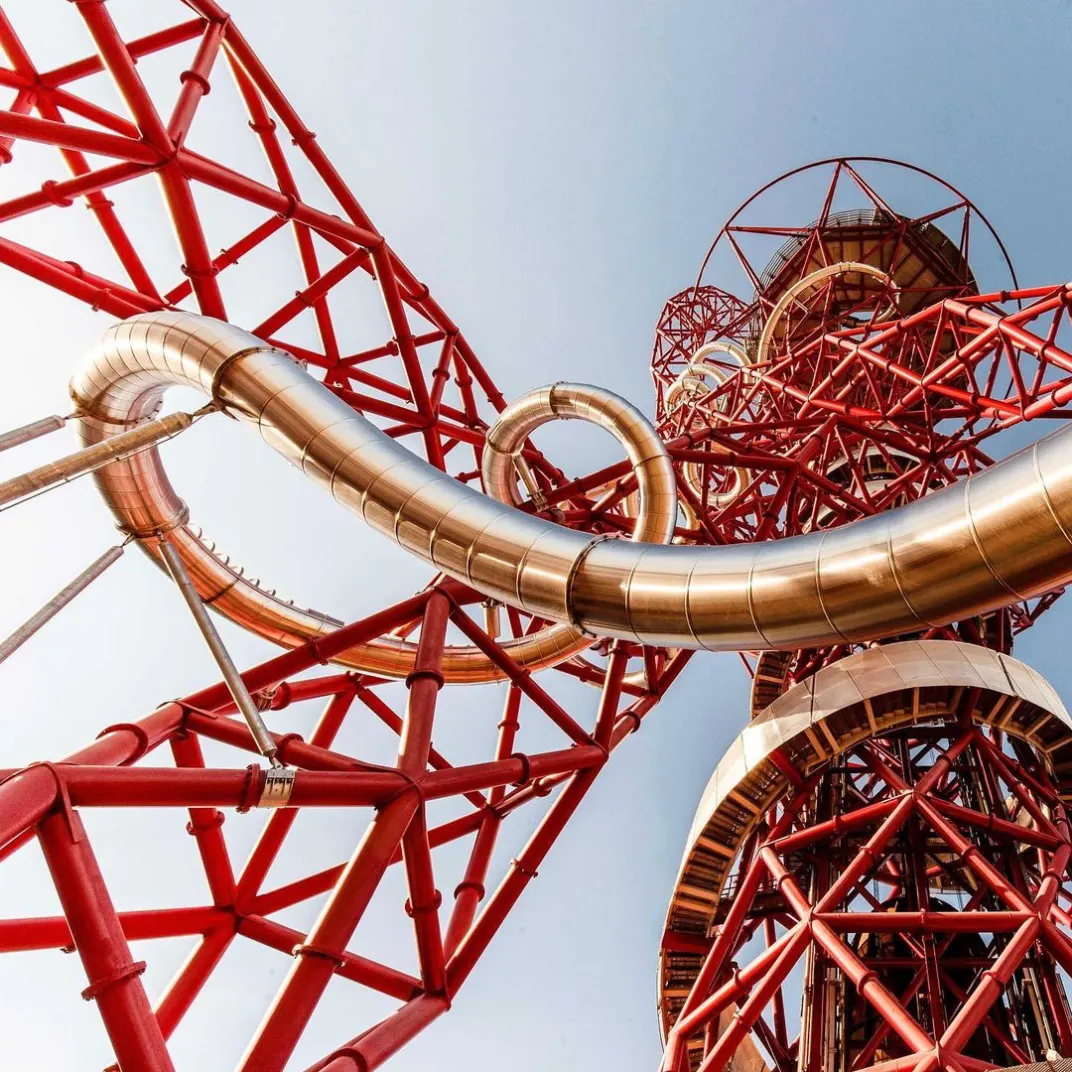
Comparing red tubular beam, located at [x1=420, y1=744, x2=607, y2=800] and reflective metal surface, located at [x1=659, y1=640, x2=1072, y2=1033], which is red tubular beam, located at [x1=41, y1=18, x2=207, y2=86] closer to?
red tubular beam, located at [x1=420, y1=744, x2=607, y2=800]

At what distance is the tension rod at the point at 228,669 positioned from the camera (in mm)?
6578

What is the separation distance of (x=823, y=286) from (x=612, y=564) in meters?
20.6

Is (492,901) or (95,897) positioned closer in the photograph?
(95,897)

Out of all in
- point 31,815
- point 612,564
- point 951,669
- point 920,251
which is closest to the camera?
point 31,815

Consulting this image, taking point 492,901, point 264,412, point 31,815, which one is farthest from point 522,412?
point 31,815

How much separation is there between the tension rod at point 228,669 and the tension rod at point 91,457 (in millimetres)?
917

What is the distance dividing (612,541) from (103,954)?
454 centimetres

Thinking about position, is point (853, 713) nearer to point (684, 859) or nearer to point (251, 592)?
point (684, 859)

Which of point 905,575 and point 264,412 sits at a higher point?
point 264,412

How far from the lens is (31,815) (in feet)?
16.3

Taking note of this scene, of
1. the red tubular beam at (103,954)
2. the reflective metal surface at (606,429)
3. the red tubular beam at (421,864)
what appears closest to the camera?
the red tubular beam at (103,954)

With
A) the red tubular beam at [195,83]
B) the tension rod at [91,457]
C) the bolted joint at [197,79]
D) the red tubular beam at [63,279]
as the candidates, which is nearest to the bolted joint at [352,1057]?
the tension rod at [91,457]

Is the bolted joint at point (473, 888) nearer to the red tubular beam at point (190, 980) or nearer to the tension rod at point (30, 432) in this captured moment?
the red tubular beam at point (190, 980)

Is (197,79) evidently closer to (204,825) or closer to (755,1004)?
(204,825)
